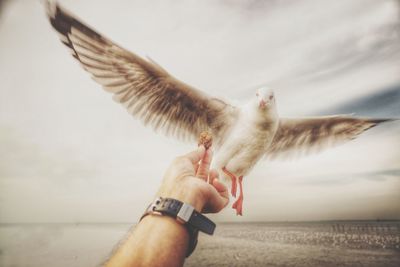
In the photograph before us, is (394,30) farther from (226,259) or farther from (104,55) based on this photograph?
(226,259)

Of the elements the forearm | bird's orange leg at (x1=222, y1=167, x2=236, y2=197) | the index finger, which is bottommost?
the forearm

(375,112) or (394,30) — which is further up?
(394,30)

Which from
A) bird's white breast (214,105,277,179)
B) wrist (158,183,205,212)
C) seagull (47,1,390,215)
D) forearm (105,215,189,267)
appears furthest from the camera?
bird's white breast (214,105,277,179)

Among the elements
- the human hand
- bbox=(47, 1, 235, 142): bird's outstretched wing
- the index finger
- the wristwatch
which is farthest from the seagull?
the wristwatch

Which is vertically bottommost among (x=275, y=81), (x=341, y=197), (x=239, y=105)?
(x=239, y=105)

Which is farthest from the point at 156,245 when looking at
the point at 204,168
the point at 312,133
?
the point at 312,133

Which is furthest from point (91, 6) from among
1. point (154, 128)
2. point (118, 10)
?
point (154, 128)

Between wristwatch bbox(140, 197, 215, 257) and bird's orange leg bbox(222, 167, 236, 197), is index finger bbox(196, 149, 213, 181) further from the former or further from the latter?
bird's orange leg bbox(222, 167, 236, 197)
